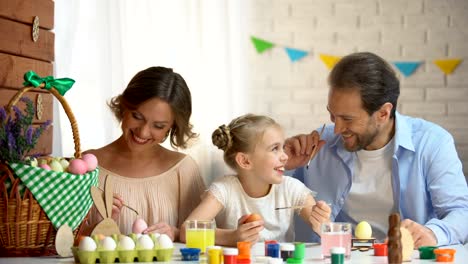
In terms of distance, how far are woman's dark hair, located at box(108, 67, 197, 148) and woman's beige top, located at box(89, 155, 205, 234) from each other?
0.41 feet

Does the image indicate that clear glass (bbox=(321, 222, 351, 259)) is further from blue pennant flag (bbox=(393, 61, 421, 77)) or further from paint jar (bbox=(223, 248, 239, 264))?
blue pennant flag (bbox=(393, 61, 421, 77))

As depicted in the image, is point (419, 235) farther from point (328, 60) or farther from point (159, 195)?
point (328, 60)

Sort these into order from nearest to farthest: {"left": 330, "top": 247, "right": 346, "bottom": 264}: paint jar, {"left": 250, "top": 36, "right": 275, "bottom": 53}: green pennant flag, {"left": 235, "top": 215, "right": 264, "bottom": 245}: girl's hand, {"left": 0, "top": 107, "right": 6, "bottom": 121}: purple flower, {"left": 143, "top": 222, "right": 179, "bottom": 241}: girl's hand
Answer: {"left": 330, "top": 247, "right": 346, "bottom": 264}: paint jar, {"left": 0, "top": 107, "right": 6, "bottom": 121}: purple flower, {"left": 235, "top": 215, "right": 264, "bottom": 245}: girl's hand, {"left": 143, "top": 222, "right": 179, "bottom": 241}: girl's hand, {"left": 250, "top": 36, "right": 275, "bottom": 53}: green pennant flag

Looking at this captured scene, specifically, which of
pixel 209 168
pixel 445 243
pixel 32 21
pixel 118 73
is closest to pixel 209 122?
pixel 209 168

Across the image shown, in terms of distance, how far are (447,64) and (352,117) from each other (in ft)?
4.53

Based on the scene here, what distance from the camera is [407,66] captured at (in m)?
4.42

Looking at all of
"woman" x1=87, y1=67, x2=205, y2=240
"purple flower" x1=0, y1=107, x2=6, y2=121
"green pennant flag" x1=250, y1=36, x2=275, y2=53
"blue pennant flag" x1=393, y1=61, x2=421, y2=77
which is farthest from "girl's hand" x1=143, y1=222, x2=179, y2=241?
"blue pennant flag" x1=393, y1=61, x2=421, y2=77

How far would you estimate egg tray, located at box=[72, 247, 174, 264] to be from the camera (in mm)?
2230

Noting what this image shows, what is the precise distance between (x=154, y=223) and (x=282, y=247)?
87 cm

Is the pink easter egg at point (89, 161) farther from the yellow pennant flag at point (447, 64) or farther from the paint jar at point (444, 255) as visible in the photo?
the yellow pennant flag at point (447, 64)

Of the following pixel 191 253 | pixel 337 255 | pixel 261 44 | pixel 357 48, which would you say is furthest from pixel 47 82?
pixel 357 48

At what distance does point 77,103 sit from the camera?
11.5 feet

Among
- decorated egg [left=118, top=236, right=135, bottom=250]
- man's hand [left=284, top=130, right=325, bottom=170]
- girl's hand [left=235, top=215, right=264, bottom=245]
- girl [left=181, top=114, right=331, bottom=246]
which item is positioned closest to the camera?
decorated egg [left=118, top=236, right=135, bottom=250]

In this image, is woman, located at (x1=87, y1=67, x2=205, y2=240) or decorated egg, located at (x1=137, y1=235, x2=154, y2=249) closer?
decorated egg, located at (x1=137, y1=235, x2=154, y2=249)
